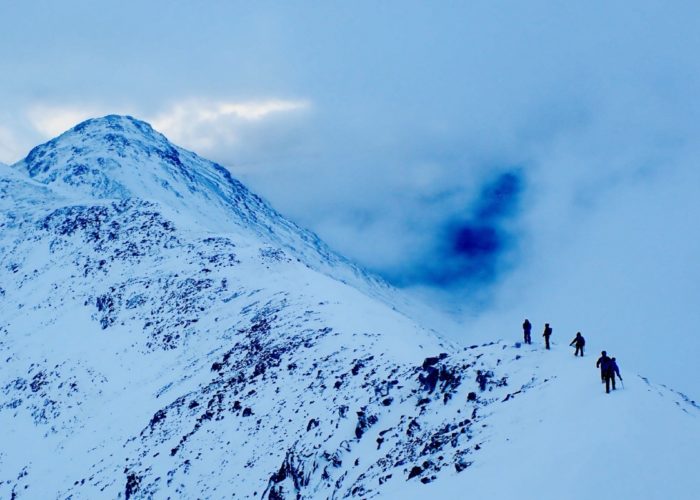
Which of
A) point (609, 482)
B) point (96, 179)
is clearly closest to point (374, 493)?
point (609, 482)

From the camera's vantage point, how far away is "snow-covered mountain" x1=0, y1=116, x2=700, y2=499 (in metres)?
17.1

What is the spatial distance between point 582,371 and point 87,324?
4840 cm

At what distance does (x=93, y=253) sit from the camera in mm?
65875

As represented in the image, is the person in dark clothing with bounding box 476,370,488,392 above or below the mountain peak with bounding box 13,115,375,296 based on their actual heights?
below

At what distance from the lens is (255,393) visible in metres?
35.4

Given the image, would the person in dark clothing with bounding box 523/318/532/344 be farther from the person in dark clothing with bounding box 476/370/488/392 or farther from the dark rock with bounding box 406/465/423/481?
the dark rock with bounding box 406/465/423/481

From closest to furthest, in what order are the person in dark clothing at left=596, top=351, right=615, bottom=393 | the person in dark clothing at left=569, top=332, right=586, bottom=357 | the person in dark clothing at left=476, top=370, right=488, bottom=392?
the person in dark clothing at left=596, top=351, right=615, bottom=393 → the person in dark clothing at left=569, top=332, right=586, bottom=357 → the person in dark clothing at left=476, top=370, right=488, bottom=392

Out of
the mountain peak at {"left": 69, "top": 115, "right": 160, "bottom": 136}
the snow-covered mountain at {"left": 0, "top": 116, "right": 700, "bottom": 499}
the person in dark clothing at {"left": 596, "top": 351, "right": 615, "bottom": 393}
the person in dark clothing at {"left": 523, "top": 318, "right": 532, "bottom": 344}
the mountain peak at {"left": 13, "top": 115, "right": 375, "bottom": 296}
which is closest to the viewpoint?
the snow-covered mountain at {"left": 0, "top": 116, "right": 700, "bottom": 499}

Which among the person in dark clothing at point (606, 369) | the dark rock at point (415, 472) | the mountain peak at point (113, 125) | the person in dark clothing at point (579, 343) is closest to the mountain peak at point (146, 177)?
the mountain peak at point (113, 125)

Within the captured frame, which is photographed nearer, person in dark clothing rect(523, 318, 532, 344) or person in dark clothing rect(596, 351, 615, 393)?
person in dark clothing rect(596, 351, 615, 393)

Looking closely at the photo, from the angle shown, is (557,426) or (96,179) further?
(96,179)

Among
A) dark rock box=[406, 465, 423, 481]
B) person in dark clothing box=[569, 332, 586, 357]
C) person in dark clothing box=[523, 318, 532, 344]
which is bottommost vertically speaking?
dark rock box=[406, 465, 423, 481]

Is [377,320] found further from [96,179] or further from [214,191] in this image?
[214,191]

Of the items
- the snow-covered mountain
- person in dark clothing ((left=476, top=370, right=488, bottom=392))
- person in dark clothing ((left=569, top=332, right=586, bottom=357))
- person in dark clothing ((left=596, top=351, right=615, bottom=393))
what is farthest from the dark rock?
person in dark clothing ((left=569, top=332, right=586, bottom=357))
